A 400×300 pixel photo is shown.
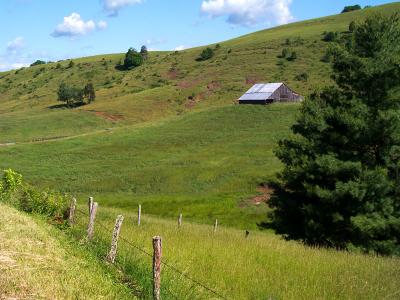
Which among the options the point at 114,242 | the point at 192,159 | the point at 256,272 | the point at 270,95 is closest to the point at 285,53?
the point at 270,95

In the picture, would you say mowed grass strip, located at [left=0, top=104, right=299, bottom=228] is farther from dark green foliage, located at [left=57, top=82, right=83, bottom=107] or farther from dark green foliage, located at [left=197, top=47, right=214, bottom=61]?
dark green foliage, located at [left=197, top=47, right=214, bottom=61]

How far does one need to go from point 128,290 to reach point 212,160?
5856 cm

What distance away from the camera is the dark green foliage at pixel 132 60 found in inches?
7165

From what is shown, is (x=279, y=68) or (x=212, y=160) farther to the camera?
(x=279, y=68)

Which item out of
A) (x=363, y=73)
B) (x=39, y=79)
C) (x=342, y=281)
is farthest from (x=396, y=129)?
(x=39, y=79)

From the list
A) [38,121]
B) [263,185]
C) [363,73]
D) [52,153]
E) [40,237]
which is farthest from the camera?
[38,121]

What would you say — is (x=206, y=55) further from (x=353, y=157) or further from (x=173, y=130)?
(x=353, y=157)

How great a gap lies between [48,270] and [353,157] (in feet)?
64.7

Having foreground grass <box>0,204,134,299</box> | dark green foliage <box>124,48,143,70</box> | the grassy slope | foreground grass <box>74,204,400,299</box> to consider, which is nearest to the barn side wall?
the grassy slope

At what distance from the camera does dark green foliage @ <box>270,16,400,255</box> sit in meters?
25.2

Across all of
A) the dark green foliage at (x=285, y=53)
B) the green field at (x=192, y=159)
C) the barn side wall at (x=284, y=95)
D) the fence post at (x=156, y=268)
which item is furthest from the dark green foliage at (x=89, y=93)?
the fence post at (x=156, y=268)

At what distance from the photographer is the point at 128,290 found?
33.1 ft

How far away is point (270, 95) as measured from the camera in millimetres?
105750

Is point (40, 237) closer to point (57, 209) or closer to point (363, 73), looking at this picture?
point (57, 209)
